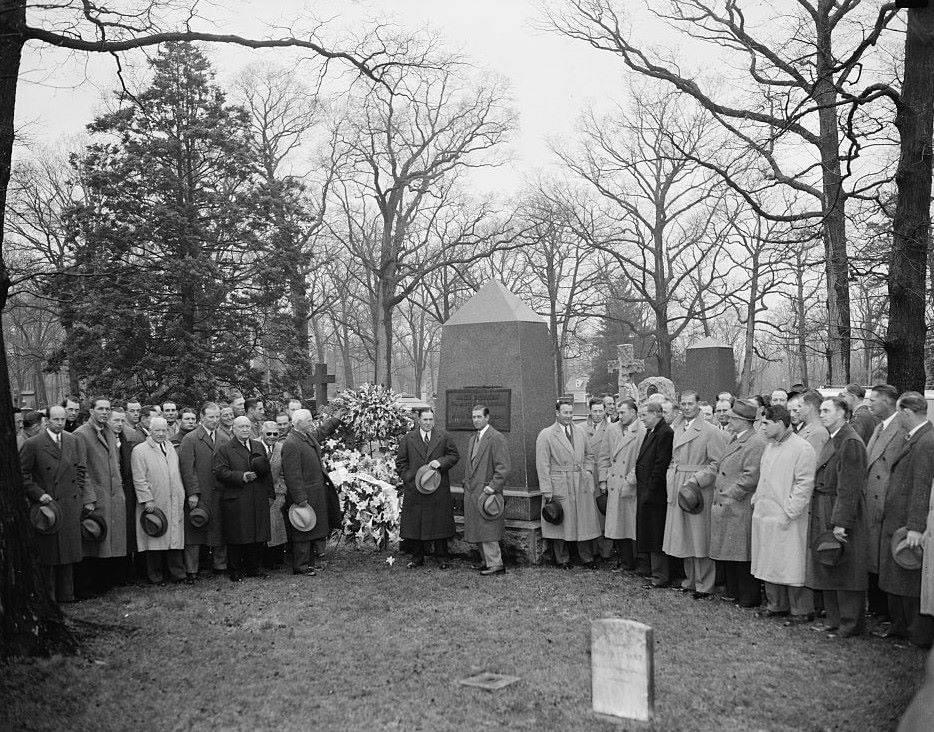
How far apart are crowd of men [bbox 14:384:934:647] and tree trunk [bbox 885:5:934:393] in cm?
78

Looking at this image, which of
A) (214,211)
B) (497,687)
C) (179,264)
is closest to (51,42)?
(497,687)

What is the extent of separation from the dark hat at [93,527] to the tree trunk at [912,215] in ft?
28.8

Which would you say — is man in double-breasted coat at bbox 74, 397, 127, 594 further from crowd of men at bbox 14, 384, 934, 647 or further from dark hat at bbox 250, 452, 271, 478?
dark hat at bbox 250, 452, 271, 478

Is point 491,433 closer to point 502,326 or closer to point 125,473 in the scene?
point 502,326

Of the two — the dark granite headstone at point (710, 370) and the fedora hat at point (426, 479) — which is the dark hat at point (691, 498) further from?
the dark granite headstone at point (710, 370)

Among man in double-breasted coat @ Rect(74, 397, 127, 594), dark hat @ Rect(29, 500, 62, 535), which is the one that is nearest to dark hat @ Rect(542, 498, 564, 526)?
man in double-breasted coat @ Rect(74, 397, 127, 594)

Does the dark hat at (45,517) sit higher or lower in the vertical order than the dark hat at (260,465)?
lower

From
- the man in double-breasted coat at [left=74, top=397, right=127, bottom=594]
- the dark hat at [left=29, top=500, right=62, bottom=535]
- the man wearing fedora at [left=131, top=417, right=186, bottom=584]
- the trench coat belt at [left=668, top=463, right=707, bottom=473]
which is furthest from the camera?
the man wearing fedora at [left=131, top=417, right=186, bottom=584]

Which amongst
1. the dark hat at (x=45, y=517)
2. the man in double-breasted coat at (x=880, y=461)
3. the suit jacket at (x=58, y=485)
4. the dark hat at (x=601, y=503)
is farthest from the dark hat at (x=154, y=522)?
the man in double-breasted coat at (x=880, y=461)

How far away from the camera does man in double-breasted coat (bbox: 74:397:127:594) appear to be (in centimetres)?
994

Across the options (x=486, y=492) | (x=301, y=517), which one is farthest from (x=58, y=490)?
(x=486, y=492)

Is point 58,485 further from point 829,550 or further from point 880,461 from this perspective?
point 880,461

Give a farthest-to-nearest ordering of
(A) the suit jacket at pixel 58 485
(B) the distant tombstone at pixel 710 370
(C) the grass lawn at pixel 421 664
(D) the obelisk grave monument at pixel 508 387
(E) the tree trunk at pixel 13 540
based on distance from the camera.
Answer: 1. (B) the distant tombstone at pixel 710 370
2. (D) the obelisk grave monument at pixel 508 387
3. (A) the suit jacket at pixel 58 485
4. (E) the tree trunk at pixel 13 540
5. (C) the grass lawn at pixel 421 664

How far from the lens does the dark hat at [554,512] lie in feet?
36.1
